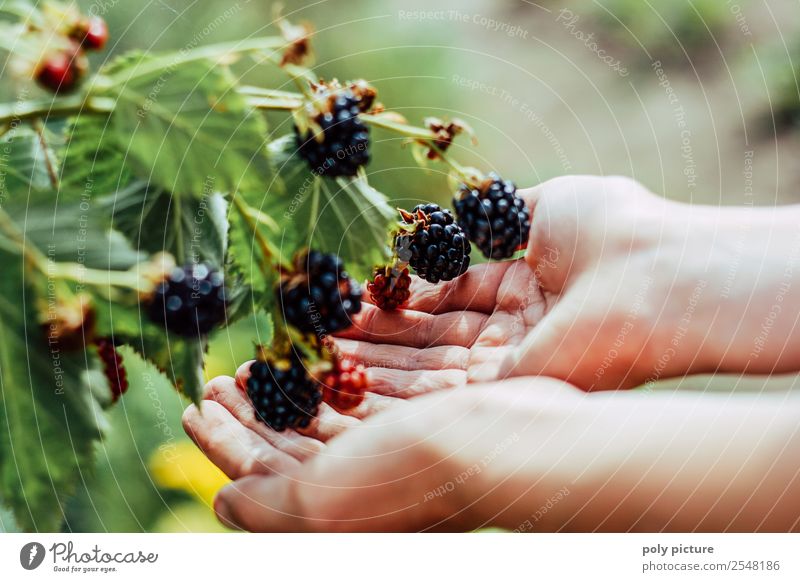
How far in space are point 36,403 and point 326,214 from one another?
0.60ft

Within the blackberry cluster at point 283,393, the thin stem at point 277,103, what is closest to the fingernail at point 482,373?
the blackberry cluster at point 283,393

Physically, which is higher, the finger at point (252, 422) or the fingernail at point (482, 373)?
the fingernail at point (482, 373)

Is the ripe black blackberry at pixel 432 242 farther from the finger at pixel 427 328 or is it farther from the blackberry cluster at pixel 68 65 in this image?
the blackberry cluster at pixel 68 65

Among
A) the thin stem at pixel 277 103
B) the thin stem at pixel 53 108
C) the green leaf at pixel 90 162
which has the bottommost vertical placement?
the green leaf at pixel 90 162

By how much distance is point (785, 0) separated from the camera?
0.52 m

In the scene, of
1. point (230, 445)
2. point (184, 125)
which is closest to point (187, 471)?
point (230, 445)

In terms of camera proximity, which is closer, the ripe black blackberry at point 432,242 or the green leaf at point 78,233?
the green leaf at point 78,233

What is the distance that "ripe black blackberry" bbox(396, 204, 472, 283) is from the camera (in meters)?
0.47

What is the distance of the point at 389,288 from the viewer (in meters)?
0.49

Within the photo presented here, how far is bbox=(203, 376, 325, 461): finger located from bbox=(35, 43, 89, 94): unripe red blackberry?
218 mm

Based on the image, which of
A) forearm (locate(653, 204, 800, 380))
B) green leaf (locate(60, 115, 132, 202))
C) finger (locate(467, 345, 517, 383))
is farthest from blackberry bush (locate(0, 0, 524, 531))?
→ forearm (locate(653, 204, 800, 380))

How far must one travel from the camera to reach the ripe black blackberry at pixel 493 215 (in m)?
0.48

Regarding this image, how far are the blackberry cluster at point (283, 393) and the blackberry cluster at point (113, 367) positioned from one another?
3.1 inches
